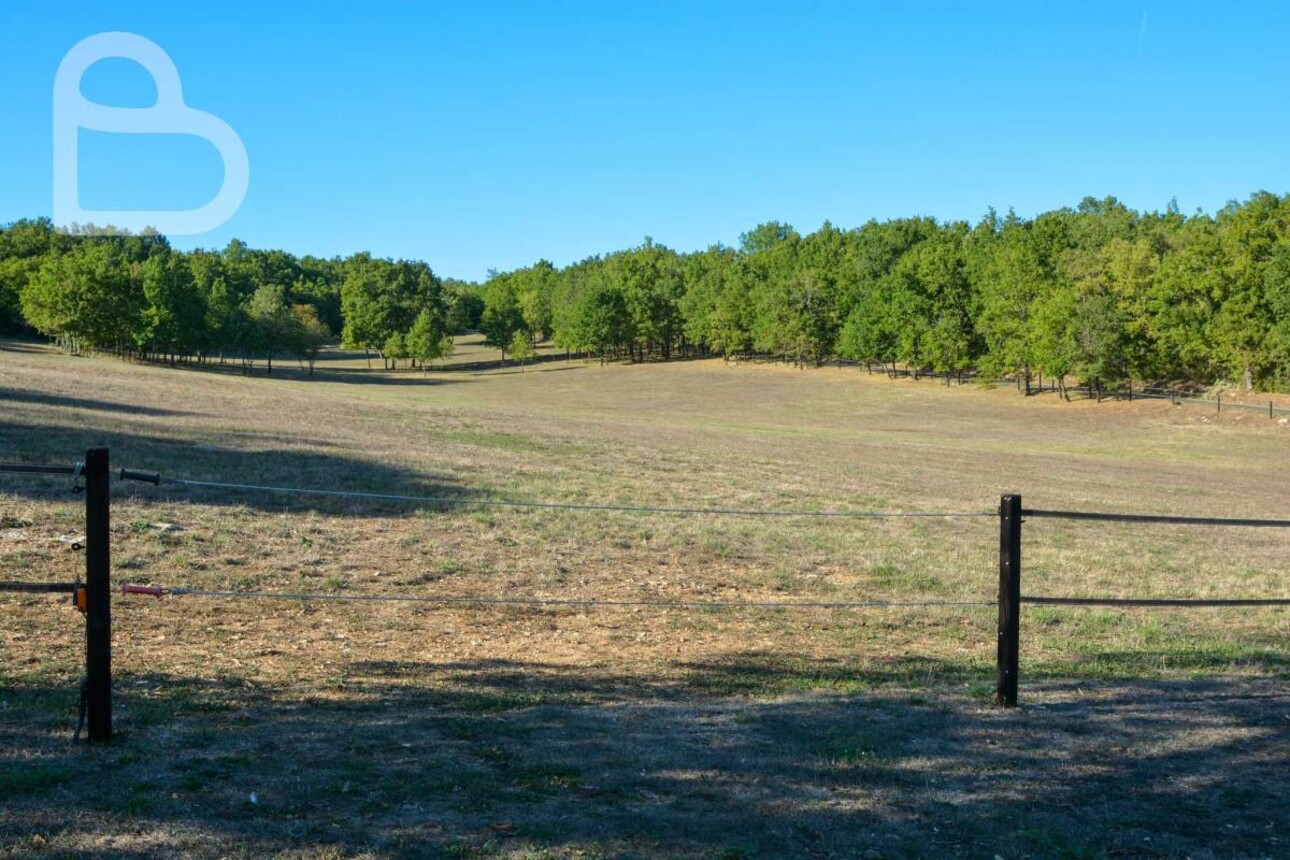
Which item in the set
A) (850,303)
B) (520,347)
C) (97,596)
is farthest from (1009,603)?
(520,347)

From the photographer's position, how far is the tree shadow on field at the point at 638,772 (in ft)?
18.3

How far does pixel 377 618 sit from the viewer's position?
11461 millimetres

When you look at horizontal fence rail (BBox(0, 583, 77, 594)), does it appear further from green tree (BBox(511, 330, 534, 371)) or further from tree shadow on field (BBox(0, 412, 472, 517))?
green tree (BBox(511, 330, 534, 371))

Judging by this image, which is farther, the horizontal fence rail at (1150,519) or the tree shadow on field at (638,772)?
the horizontal fence rail at (1150,519)

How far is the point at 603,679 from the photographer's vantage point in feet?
31.2

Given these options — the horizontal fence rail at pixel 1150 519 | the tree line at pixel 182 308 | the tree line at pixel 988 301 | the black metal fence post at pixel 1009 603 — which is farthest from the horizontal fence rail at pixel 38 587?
the tree line at pixel 182 308

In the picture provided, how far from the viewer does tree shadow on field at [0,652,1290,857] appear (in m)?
5.59

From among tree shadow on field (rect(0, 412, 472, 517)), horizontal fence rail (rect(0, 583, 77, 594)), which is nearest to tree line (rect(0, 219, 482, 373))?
tree shadow on field (rect(0, 412, 472, 517))

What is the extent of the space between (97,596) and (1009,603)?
6753 mm

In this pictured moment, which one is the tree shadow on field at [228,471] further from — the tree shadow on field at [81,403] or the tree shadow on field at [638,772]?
the tree shadow on field at [638,772]

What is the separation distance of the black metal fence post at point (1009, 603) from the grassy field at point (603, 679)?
32 cm

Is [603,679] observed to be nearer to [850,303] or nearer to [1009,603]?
[1009,603]

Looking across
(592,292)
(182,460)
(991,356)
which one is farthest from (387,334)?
(182,460)

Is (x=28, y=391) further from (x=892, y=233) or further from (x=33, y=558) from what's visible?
(x=892, y=233)
